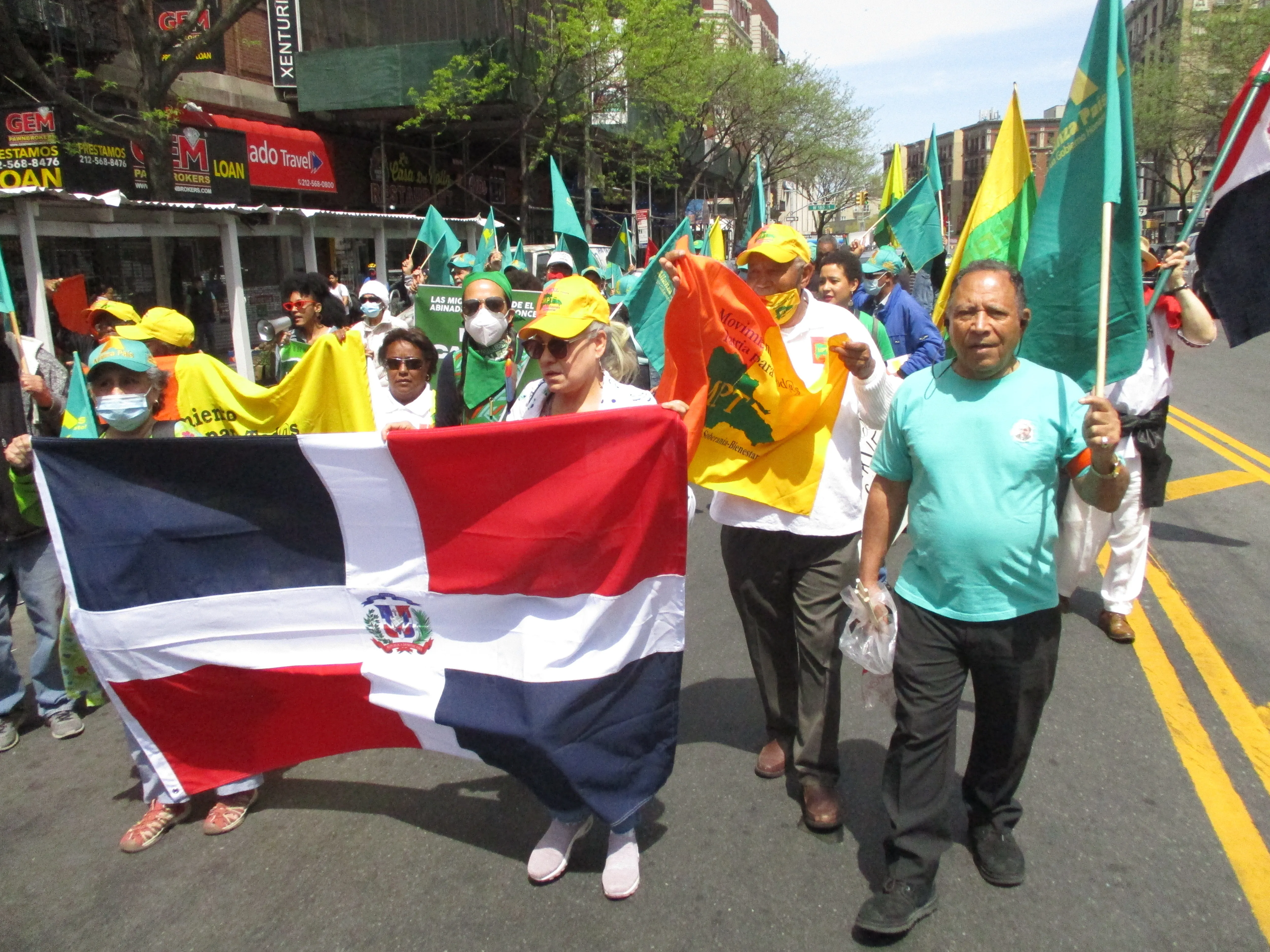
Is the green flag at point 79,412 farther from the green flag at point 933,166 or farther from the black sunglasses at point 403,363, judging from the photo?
the green flag at point 933,166

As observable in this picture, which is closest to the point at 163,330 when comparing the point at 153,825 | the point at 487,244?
the point at 153,825

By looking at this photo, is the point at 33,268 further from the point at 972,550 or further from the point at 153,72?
the point at 972,550

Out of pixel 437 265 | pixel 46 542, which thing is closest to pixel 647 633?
pixel 46 542

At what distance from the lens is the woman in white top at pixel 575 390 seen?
2.98 m

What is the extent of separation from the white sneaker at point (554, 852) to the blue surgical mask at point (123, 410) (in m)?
2.08

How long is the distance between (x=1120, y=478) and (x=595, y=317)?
1538 mm

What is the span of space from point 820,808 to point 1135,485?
8.98 feet

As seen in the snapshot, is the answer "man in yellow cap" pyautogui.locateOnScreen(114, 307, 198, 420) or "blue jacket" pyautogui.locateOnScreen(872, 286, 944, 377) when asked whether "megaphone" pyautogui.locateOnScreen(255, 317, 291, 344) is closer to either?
"man in yellow cap" pyautogui.locateOnScreen(114, 307, 198, 420)

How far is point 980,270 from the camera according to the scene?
271cm

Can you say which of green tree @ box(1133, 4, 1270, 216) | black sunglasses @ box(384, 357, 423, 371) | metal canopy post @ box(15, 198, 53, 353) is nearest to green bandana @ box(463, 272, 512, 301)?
black sunglasses @ box(384, 357, 423, 371)

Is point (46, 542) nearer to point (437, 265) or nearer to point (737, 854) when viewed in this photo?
point (737, 854)

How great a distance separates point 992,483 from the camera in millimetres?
2656

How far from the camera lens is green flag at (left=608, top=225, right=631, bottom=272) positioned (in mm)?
14242

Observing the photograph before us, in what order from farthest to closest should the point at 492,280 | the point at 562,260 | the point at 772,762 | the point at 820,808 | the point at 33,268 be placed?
the point at 562,260, the point at 33,268, the point at 492,280, the point at 772,762, the point at 820,808
